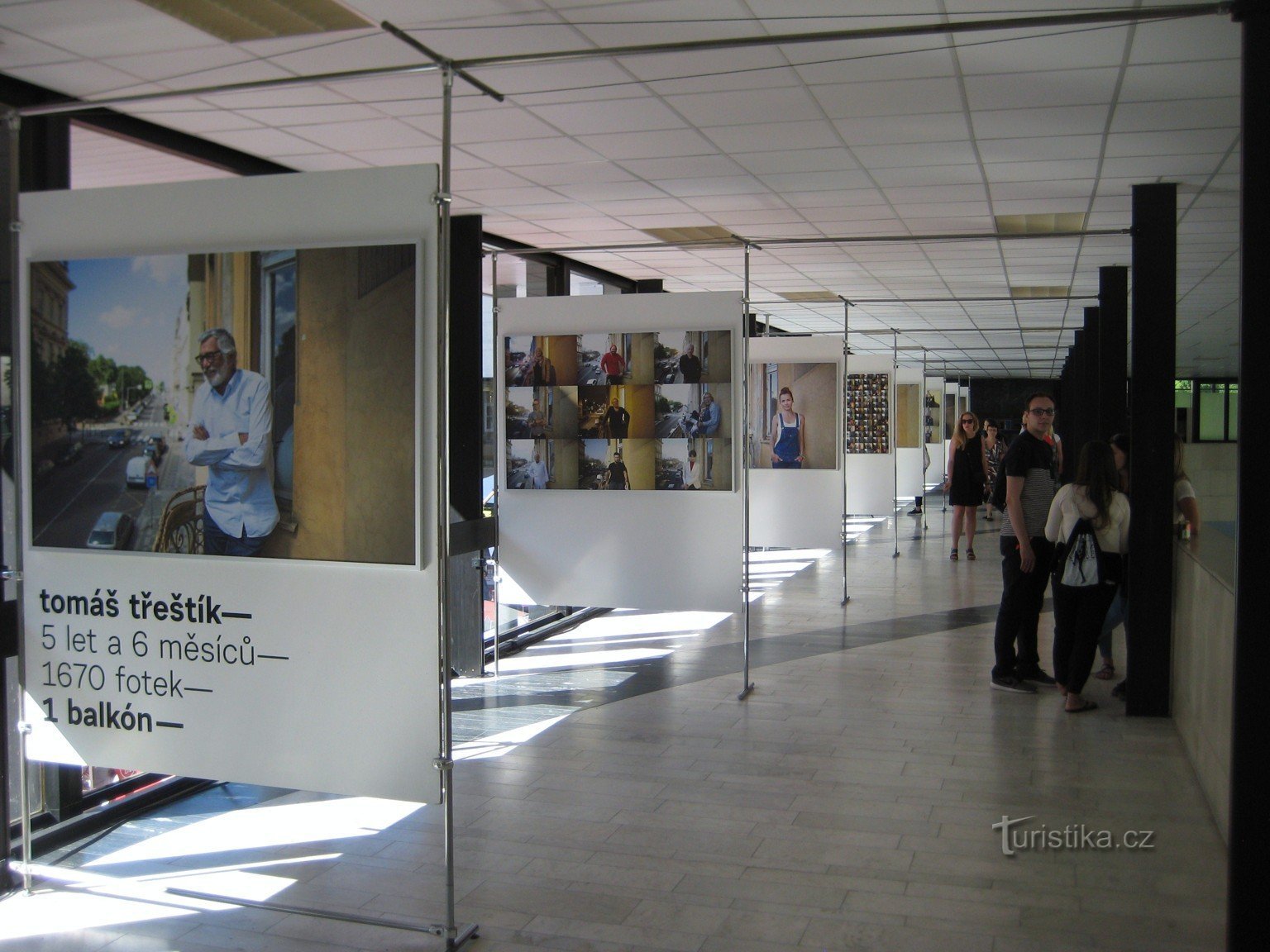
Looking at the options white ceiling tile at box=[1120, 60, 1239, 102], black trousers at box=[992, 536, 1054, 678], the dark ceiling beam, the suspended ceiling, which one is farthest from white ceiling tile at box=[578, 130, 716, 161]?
black trousers at box=[992, 536, 1054, 678]

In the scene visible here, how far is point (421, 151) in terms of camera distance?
6.43 metres

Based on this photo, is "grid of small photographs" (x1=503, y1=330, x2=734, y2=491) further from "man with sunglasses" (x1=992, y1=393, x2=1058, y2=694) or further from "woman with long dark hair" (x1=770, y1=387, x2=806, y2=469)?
"woman with long dark hair" (x1=770, y1=387, x2=806, y2=469)

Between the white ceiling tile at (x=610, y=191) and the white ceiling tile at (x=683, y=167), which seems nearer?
the white ceiling tile at (x=683, y=167)

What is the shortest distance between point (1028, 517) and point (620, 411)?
2.65 metres

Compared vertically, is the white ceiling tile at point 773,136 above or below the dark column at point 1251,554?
above

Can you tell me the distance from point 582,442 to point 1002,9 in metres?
4.09

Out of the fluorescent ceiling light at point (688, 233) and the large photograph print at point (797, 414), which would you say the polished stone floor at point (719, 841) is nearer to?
the large photograph print at point (797, 414)

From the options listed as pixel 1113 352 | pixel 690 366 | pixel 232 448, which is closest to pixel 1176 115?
pixel 1113 352

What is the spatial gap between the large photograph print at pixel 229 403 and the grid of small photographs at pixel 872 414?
10747 mm

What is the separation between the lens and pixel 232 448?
3.87m

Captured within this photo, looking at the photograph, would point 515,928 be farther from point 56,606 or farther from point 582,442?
point 582,442

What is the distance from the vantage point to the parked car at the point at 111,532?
13.3ft

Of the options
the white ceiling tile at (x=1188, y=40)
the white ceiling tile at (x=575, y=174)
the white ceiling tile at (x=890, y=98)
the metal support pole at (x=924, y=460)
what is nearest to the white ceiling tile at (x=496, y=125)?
the white ceiling tile at (x=575, y=174)

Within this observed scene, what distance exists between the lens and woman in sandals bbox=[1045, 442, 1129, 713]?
6488mm
